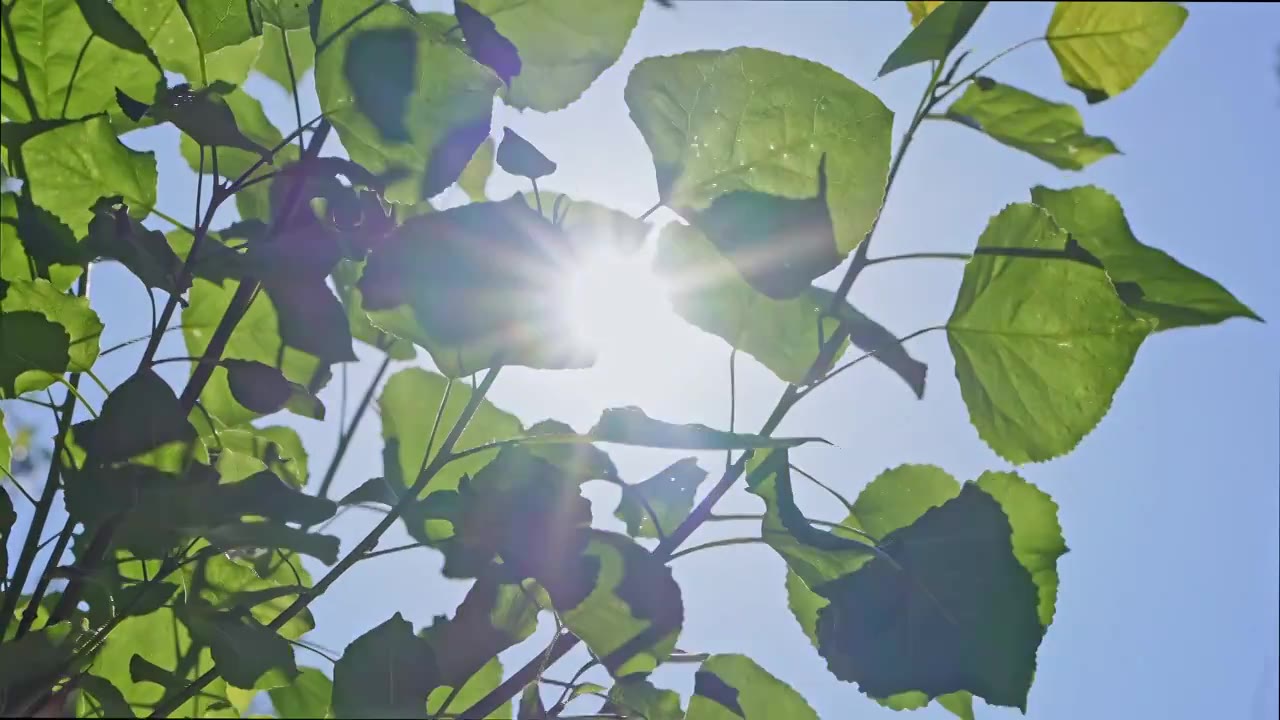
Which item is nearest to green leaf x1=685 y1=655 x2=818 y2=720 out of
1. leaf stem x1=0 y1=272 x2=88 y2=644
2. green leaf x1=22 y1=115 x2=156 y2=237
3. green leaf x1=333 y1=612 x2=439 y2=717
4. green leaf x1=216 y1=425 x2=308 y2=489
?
green leaf x1=333 y1=612 x2=439 y2=717

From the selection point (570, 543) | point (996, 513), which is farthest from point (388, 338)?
point (996, 513)

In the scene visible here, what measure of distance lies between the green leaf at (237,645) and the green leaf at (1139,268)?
0.63 meters

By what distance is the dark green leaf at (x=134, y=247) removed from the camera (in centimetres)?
58

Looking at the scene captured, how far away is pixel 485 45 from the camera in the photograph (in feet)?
1.97

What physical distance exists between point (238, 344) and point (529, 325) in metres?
0.36

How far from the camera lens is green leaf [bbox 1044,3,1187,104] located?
0.56 metres

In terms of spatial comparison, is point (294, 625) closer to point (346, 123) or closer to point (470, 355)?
point (470, 355)

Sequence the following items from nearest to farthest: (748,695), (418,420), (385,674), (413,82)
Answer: (385,674), (413,82), (748,695), (418,420)

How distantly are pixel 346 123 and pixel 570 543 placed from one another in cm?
34

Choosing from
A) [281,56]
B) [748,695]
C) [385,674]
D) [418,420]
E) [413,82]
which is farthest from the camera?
[281,56]

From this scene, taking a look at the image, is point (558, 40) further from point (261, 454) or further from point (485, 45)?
point (261, 454)

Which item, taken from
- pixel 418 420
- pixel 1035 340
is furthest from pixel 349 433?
pixel 1035 340

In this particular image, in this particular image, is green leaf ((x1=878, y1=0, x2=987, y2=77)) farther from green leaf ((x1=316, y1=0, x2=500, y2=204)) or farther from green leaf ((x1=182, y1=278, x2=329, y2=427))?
green leaf ((x1=182, y1=278, x2=329, y2=427))

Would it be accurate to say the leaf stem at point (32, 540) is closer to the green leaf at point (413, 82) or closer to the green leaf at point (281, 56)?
the green leaf at point (413, 82)
